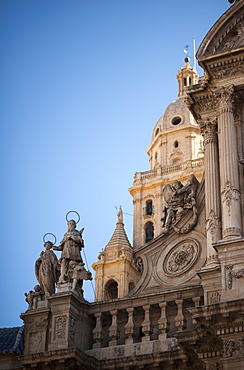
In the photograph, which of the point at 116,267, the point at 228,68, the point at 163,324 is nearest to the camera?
the point at 163,324

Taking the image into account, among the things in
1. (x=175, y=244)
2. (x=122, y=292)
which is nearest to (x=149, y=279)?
(x=175, y=244)

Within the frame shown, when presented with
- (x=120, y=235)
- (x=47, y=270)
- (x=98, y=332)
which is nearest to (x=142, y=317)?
(x=98, y=332)

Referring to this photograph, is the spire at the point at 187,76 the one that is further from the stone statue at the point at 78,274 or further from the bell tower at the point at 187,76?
the stone statue at the point at 78,274

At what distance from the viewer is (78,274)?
2295 cm

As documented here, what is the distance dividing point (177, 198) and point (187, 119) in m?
49.8

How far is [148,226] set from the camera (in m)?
68.5

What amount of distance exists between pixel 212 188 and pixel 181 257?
7.50 ft

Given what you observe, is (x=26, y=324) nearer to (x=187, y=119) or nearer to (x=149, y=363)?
(x=149, y=363)

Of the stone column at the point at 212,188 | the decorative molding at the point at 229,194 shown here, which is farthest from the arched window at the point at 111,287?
the decorative molding at the point at 229,194

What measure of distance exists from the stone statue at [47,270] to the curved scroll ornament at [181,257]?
3437 mm

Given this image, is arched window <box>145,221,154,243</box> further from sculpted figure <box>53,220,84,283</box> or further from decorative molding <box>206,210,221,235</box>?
decorative molding <box>206,210,221,235</box>

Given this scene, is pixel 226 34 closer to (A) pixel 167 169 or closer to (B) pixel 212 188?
(B) pixel 212 188

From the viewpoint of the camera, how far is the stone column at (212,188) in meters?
21.6

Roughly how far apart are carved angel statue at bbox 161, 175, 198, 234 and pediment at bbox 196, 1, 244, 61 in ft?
13.2
